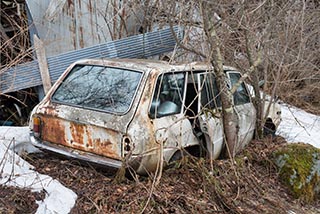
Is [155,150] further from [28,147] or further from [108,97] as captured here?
[28,147]

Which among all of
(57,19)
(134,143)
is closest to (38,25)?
(57,19)

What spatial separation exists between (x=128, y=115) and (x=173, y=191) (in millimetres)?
1003

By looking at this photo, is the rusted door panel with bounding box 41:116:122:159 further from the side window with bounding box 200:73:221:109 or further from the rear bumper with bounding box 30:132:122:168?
the side window with bounding box 200:73:221:109

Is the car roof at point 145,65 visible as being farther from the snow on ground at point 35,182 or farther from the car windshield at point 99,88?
the snow on ground at point 35,182

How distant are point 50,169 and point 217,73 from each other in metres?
2.55

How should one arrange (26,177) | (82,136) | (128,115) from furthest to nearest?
(82,136), (128,115), (26,177)

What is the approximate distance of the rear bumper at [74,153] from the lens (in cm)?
441

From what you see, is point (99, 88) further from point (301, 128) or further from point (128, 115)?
point (301, 128)

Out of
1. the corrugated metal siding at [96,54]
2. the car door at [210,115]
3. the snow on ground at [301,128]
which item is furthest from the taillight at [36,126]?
the snow on ground at [301,128]

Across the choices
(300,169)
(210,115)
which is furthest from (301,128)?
(210,115)

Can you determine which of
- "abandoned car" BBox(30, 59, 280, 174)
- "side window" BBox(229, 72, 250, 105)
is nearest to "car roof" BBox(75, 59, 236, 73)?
"abandoned car" BBox(30, 59, 280, 174)

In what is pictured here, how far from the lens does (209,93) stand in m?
5.65

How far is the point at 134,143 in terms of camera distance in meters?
4.31

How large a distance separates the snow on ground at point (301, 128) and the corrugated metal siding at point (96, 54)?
2868mm
